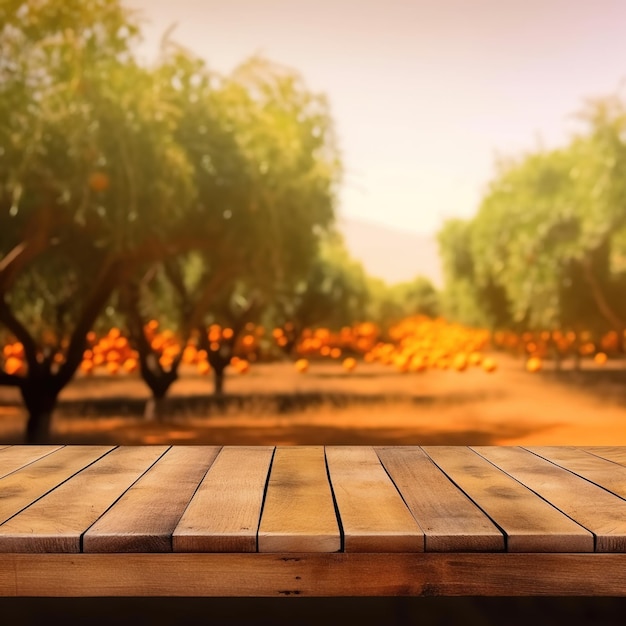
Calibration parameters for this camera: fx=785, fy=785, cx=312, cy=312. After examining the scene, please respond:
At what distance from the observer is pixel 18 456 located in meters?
2.29

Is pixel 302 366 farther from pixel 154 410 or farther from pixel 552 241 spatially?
pixel 552 241

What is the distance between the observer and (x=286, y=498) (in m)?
1.70

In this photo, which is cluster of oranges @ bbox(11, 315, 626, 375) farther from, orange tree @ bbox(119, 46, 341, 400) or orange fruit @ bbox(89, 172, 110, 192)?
orange fruit @ bbox(89, 172, 110, 192)

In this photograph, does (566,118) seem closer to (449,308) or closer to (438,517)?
(449,308)

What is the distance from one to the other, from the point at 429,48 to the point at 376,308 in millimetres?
1309

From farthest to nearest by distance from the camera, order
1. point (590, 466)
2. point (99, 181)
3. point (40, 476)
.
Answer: point (99, 181) → point (590, 466) → point (40, 476)

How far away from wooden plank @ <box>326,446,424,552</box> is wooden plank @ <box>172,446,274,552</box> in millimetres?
174

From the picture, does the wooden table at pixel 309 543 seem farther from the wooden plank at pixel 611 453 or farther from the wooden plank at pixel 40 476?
the wooden plank at pixel 611 453

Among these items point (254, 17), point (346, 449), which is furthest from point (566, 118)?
point (346, 449)

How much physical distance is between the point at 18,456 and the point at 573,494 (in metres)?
1.54

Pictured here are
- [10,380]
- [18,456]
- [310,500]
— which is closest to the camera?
[310,500]

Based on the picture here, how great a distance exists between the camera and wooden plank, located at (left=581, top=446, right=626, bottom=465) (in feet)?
7.52

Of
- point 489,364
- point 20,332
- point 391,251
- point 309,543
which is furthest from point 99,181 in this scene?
point 309,543

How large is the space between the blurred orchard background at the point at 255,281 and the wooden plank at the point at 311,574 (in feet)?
7.28
